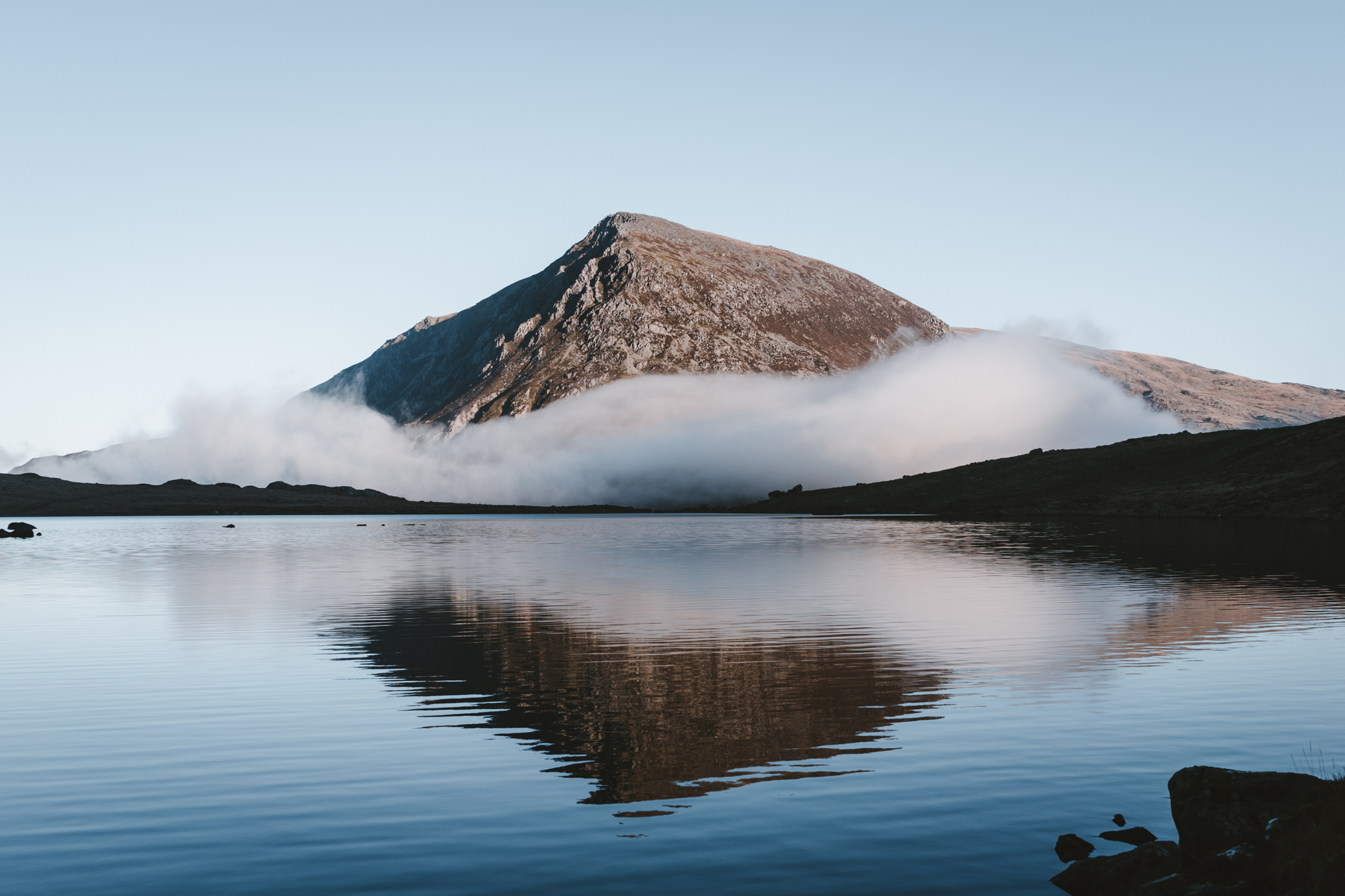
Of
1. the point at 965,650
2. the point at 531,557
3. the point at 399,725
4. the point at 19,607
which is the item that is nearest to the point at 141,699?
the point at 399,725

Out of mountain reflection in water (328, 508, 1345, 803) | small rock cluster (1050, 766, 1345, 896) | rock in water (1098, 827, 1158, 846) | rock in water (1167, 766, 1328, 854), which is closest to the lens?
small rock cluster (1050, 766, 1345, 896)

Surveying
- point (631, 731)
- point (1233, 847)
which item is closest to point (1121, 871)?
point (1233, 847)

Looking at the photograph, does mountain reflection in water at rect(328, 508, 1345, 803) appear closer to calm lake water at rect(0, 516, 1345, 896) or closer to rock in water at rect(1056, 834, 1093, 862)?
calm lake water at rect(0, 516, 1345, 896)

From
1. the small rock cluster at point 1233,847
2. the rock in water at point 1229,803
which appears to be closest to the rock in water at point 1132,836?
the small rock cluster at point 1233,847

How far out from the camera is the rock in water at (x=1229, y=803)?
15.5 m

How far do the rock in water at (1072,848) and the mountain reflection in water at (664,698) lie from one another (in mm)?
6100

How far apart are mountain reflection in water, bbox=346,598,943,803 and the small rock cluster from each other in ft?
24.7

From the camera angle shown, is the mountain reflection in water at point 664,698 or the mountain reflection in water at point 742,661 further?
the mountain reflection in water at point 742,661

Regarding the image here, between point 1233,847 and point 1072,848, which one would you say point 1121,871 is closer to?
point 1072,848

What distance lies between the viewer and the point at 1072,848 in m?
17.0

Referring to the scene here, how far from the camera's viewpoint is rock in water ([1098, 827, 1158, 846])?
1744 cm

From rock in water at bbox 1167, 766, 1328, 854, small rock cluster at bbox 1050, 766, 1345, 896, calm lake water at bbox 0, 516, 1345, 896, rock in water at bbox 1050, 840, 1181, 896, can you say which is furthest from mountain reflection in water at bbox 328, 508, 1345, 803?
rock in water at bbox 1167, 766, 1328, 854

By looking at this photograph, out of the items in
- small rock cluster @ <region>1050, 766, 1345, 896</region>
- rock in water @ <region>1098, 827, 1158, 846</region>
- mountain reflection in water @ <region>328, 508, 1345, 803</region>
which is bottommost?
mountain reflection in water @ <region>328, 508, 1345, 803</region>

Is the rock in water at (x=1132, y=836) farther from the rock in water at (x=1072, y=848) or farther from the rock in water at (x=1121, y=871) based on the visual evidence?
the rock in water at (x=1121, y=871)
